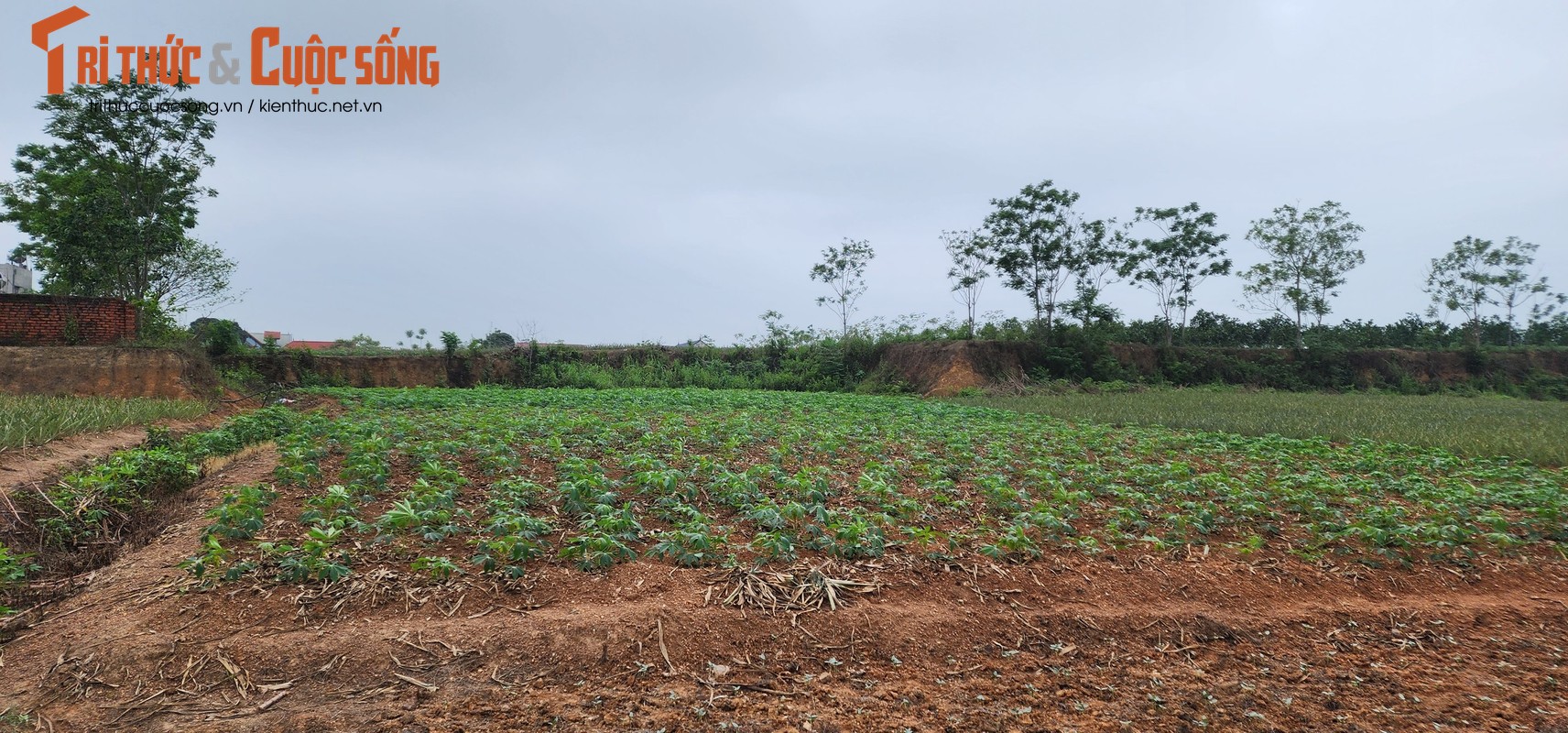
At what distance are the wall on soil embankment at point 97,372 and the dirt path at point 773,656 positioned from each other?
1384 centimetres

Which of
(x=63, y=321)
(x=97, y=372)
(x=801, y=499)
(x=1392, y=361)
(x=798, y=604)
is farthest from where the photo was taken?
(x=1392, y=361)

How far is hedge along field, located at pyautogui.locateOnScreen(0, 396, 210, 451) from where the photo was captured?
7.35 m

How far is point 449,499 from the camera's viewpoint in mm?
5648

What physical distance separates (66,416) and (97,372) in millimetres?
8370

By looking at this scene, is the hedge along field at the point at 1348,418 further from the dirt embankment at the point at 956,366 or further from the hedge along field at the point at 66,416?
the hedge along field at the point at 66,416

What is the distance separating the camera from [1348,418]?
14656 millimetres

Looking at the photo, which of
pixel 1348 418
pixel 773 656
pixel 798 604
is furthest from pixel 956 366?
pixel 773 656

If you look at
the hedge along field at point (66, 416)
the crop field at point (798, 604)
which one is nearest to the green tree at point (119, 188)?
the hedge along field at point (66, 416)

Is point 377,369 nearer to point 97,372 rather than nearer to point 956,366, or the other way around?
point 97,372

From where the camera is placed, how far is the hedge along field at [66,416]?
24.1 feet

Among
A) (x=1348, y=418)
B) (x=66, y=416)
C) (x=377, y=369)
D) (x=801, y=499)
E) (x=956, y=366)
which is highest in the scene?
(x=956, y=366)

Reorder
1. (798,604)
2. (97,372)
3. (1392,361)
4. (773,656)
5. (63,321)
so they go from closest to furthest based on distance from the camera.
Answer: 1. (773,656)
2. (798,604)
3. (97,372)
4. (63,321)
5. (1392,361)

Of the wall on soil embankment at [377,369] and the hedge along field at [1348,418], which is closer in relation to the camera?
the hedge along field at [1348,418]

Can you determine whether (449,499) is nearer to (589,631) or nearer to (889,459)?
(589,631)
